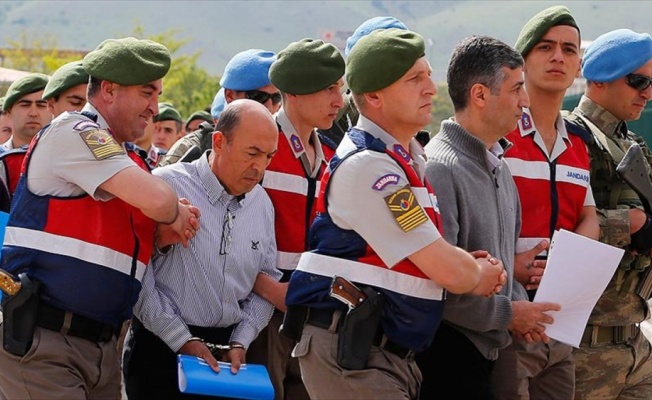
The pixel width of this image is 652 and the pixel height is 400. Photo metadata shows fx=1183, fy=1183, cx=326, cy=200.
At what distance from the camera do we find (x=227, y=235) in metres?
5.54

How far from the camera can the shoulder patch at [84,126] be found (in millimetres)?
5004

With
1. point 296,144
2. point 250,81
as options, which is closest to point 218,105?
point 250,81

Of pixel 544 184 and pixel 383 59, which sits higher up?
pixel 383 59

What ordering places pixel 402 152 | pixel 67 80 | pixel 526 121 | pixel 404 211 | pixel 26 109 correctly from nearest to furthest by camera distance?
pixel 404 211 → pixel 402 152 → pixel 526 121 → pixel 67 80 → pixel 26 109

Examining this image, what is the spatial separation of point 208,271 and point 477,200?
4.20 ft

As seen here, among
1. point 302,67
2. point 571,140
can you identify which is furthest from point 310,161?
point 571,140

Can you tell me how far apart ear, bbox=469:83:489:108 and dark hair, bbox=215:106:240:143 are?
3.58 feet

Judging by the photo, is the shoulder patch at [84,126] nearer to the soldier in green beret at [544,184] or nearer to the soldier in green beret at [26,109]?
the soldier in green beret at [544,184]

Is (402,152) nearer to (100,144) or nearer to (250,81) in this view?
(100,144)

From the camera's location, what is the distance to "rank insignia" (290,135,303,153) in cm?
614

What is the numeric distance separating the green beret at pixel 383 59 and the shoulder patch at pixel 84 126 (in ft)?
3.65

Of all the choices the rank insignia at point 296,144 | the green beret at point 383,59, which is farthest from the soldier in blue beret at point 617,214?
the green beret at point 383,59

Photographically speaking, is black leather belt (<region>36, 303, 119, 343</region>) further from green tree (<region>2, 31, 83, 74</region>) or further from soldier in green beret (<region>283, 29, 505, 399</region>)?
green tree (<region>2, 31, 83, 74</region>)

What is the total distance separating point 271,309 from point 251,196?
56 centimetres
